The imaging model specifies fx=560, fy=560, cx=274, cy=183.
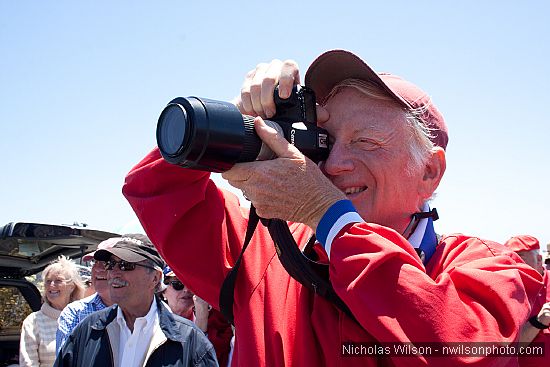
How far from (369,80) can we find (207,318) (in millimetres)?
3426

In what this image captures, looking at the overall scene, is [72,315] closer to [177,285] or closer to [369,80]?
[177,285]

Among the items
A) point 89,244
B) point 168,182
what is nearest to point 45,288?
point 89,244

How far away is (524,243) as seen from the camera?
15.4 feet

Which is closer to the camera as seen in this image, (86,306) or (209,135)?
(209,135)

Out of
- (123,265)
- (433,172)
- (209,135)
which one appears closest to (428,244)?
(433,172)

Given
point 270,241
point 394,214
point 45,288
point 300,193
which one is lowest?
point 45,288

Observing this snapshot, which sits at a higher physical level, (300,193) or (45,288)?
(300,193)

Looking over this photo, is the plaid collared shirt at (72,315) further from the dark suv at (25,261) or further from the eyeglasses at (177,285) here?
the dark suv at (25,261)

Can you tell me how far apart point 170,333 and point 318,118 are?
2.09 meters

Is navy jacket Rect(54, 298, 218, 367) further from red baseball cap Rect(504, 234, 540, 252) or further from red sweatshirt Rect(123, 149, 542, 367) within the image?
red baseball cap Rect(504, 234, 540, 252)

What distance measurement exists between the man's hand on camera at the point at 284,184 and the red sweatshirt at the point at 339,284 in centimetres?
10

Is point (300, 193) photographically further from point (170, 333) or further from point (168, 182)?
point (170, 333)

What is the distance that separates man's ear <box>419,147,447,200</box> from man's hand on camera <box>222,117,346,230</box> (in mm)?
435

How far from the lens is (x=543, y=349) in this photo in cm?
156
